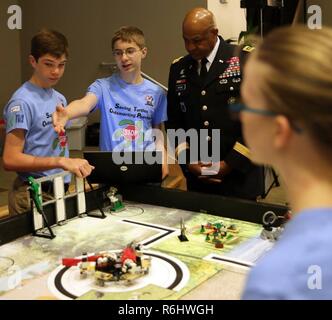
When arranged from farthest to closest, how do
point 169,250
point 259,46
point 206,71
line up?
point 206,71 → point 169,250 → point 259,46

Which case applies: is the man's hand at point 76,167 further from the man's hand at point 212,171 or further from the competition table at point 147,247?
the man's hand at point 212,171

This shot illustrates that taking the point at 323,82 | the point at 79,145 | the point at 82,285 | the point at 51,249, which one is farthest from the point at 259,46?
the point at 79,145

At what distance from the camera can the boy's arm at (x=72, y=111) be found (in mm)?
2029

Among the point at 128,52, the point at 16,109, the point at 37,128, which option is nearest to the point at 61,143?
the point at 37,128

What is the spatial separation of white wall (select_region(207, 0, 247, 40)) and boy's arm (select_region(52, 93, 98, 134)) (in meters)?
1.75

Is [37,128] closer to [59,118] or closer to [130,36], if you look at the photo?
[59,118]

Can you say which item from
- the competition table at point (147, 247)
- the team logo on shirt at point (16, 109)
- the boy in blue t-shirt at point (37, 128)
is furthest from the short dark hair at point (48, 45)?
the competition table at point (147, 247)

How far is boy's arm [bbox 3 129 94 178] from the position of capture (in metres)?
2.01

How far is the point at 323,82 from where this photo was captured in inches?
27.7

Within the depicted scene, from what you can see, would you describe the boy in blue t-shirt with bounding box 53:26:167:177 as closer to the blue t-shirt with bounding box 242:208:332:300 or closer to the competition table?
the competition table

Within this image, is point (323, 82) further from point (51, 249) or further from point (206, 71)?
point (206, 71)

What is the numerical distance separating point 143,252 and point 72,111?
833mm

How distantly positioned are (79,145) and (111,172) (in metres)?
3.56

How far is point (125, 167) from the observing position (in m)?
2.24
